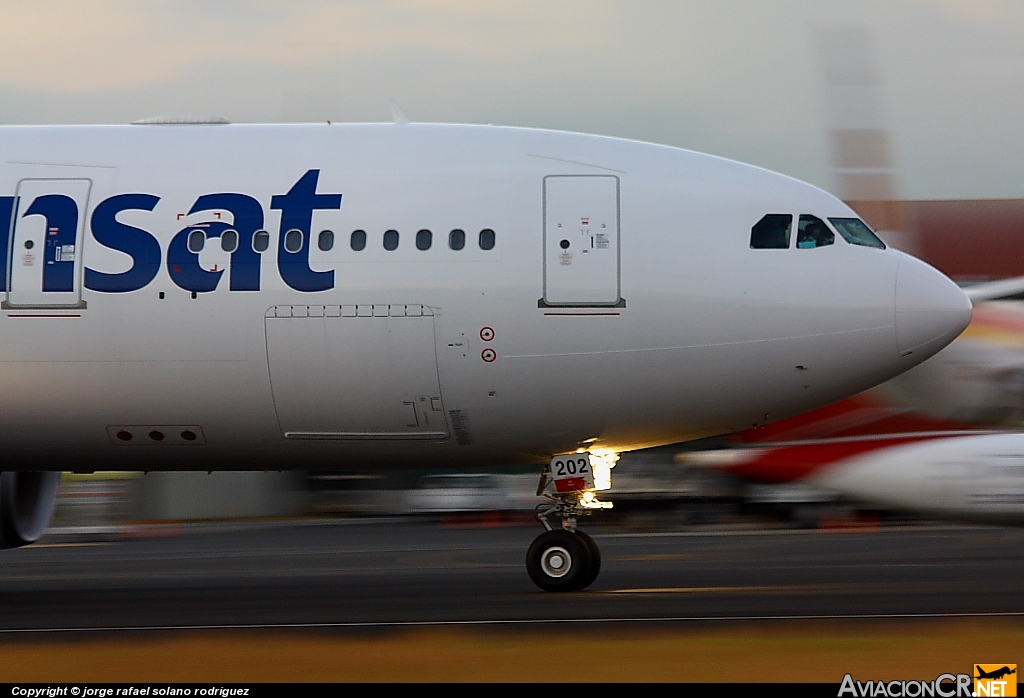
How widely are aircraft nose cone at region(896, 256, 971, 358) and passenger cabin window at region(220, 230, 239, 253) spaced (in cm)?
652

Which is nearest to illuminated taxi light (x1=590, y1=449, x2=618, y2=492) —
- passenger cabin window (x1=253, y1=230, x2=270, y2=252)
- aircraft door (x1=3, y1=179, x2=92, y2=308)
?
passenger cabin window (x1=253, y1=230, x2=270, y2=252)

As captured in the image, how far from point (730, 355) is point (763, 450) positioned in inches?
668

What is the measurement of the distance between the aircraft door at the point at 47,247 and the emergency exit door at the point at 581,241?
4.73 meters

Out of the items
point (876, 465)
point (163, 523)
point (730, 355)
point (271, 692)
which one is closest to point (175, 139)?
point (730, 355)

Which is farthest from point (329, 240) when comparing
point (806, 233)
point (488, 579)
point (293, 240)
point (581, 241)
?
point (488, 579)

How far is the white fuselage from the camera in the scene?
1327 centimetres

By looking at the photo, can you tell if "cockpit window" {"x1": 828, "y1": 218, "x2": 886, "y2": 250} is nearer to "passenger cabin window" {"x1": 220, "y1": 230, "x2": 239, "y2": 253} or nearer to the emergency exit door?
the emergency exit door

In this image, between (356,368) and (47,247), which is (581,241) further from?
(47,247)

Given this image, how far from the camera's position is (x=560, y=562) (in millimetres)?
14242

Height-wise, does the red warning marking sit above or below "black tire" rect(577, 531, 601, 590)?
above

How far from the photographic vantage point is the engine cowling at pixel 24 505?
15156mm

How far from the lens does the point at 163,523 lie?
34125 mm

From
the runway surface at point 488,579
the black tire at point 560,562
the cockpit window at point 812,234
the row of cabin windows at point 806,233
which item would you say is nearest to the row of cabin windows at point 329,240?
the row of cabin windows at point 806,233

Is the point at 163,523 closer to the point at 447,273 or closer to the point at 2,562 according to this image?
the point at 2,562
